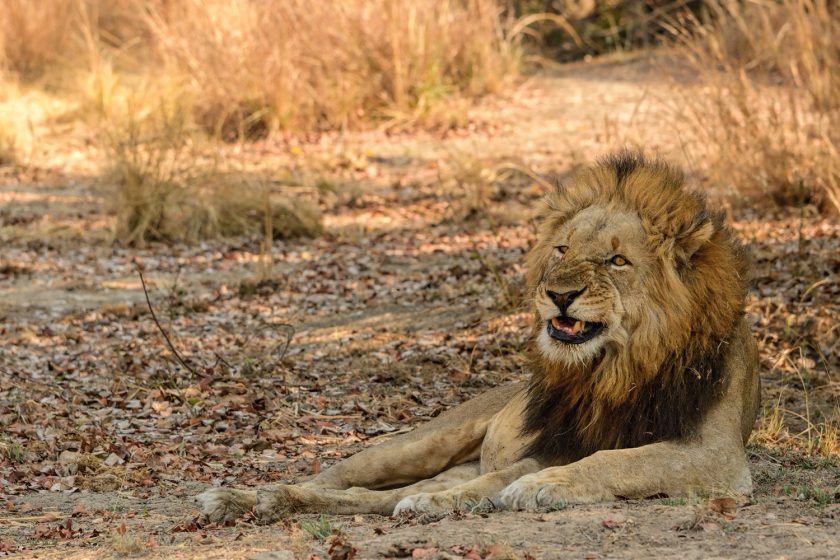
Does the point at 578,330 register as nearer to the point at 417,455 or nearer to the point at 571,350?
the point at 571,350

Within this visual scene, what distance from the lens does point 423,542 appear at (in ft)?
13.1

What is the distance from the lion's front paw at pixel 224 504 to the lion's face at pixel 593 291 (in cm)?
131

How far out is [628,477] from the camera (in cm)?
444

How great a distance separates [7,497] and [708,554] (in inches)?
126

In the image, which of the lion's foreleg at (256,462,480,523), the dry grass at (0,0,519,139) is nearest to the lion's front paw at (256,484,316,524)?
the lion's foreleg at (256,462,480,523)

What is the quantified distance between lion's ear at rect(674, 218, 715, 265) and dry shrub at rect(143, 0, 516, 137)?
36.8 ft

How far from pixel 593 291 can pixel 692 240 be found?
0.47m

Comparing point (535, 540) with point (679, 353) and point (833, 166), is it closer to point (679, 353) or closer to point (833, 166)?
point (679, 353)

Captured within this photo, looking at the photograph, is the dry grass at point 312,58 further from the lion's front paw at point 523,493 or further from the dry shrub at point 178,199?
the lion's front paw at point 523,493

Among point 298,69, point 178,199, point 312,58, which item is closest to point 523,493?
point 178,199

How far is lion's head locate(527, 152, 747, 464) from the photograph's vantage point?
4.57 metres

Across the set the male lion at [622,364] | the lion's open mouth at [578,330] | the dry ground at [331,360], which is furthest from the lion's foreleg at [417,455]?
the lion's open mouth at [578,330]

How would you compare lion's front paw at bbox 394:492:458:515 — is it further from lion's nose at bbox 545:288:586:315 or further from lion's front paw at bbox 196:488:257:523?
lion's nose at bbox 545:288:586:315

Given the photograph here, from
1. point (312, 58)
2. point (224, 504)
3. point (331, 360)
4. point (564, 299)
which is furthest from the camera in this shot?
point (312, 58)
